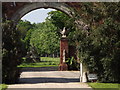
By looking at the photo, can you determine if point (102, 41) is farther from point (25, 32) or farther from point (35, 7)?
point (25, 32)

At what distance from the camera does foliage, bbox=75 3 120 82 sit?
13.1m

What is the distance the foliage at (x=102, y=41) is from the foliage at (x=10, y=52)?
2857mm

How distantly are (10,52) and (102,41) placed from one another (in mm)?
4216

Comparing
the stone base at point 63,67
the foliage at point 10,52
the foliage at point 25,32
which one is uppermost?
the foliage at point 25,32

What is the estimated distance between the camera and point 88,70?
14.2m

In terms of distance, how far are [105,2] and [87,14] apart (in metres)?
1.02

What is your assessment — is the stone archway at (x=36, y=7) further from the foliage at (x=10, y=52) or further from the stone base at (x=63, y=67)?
A: the stone base at (x=63, y=67)

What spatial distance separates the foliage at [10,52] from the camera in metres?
13.4

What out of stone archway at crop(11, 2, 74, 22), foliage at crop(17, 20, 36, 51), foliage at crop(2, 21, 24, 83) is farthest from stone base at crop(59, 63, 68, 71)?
foliage at crop(2, 21, 24, 83)

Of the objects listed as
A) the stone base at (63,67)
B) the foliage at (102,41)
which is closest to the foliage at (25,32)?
the foliage at (102,41)

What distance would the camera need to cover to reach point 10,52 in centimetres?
1357

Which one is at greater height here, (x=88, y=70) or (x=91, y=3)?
(x=91, y=3)

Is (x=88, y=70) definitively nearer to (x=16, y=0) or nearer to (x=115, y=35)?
(x=115, y=35)

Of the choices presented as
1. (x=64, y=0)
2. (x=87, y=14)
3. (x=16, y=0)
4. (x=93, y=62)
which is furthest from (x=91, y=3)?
(x=16, y=0)
